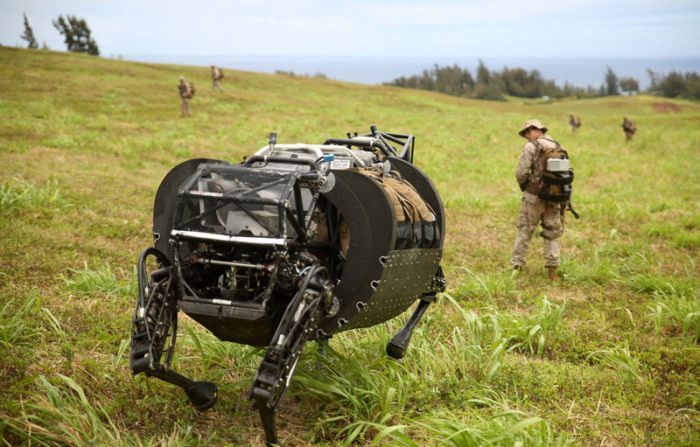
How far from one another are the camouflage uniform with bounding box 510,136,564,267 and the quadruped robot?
537 cm

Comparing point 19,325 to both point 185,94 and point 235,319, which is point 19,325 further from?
point 185,94

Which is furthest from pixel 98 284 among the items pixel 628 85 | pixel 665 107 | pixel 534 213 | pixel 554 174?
pixel 628 85

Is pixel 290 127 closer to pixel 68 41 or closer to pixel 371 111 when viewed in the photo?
pixel 371 111

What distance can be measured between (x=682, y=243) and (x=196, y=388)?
9.85 meters

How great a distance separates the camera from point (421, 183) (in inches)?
231

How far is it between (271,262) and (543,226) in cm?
692

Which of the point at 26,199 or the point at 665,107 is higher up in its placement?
the point at 665,107

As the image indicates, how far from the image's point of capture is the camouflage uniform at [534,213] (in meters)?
10.0

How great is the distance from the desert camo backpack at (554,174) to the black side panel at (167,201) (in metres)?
6.34

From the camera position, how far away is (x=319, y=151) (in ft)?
17.4

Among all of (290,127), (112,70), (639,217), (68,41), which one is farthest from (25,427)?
(68,41)

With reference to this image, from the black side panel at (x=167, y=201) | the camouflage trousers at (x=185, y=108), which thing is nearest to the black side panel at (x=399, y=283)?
the black side panel at (x=167, y=201)

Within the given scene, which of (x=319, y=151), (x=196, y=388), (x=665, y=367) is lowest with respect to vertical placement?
(x=665, y=367)

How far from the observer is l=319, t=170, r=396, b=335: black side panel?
14.9 feet
